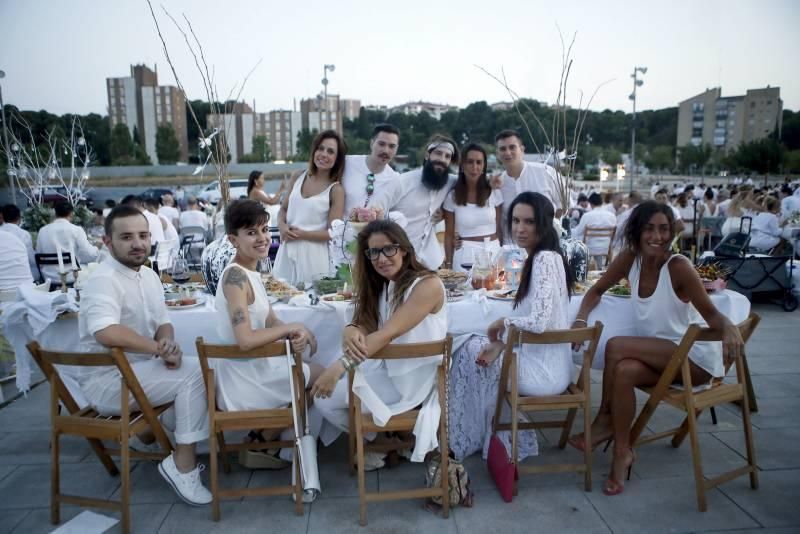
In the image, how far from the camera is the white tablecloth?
2.90 metres

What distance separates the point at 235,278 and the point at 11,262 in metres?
3.80

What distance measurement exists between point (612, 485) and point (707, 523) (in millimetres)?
394

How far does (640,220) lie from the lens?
9.02 feet

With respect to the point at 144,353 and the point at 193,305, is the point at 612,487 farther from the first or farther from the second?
the point at 193,305

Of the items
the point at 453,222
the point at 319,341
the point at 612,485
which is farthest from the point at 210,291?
the point at 612,485

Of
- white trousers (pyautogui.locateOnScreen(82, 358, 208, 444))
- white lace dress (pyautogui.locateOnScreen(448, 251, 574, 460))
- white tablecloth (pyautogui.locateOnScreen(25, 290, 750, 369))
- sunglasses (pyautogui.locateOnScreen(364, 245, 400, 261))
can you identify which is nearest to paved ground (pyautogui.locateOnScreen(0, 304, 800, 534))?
white lace dress (pyautogui.locateOnScreen(448, 251, 574, 460))

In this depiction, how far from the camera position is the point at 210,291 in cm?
330

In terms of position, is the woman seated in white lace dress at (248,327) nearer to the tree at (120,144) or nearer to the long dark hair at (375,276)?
the long dark hair at (375,276)

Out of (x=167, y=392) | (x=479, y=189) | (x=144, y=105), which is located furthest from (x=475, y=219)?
(x=144, y=105)

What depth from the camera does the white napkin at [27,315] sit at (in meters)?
2.91

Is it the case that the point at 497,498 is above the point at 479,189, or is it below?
below

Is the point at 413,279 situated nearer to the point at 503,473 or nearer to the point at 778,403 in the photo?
the point at 503,473

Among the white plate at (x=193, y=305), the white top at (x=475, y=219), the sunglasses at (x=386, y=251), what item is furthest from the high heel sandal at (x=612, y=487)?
the white plate at (x=193, y=305)

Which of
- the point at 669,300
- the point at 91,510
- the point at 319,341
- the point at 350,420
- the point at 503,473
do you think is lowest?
the point at 91,510
